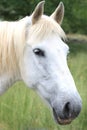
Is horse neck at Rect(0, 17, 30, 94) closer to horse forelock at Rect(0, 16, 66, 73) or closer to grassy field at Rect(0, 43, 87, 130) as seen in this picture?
horse forelock at Rect(0, 16, 66, 73)

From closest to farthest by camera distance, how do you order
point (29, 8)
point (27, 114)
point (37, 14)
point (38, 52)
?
point (38, 52)
point (37, 14)
point (27, 114)
point (29, 8)

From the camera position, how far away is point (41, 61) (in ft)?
12.7

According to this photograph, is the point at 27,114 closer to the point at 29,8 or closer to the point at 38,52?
the point at 38,52

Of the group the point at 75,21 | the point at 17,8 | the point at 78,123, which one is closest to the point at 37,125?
the point at 78,123

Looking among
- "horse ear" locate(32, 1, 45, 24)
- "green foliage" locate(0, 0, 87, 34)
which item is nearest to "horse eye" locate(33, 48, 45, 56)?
"horse ear" locate(32, 1, 45, 24)

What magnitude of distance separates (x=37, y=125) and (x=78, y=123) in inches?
19.9

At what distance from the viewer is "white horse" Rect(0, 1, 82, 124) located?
Answer: 12.2ft

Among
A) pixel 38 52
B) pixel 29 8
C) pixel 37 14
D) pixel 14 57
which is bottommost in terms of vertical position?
pixel 29 8

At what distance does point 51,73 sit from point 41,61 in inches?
5.4

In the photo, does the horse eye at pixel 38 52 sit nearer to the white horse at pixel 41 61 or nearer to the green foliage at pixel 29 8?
the white horse at pixel 41 61

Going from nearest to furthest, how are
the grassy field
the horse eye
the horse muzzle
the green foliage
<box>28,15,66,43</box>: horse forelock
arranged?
the horse muzzle < the horse eye < <box>28,15,66,43</box>: horse forelock < the grassy field < the green foliage

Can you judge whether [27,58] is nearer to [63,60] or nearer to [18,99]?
[63,60]

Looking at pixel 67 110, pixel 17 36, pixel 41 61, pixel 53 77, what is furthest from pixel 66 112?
pixel 17 36

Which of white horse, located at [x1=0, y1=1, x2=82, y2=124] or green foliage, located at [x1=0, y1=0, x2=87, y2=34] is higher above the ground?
white horse, located at [x1=0, y1=1, x2=82, y2=124]
